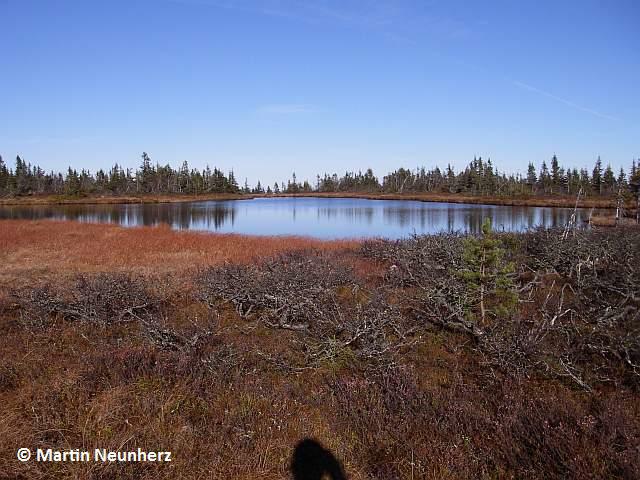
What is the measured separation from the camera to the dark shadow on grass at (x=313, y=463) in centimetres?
395

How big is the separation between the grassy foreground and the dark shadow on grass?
0.30ft

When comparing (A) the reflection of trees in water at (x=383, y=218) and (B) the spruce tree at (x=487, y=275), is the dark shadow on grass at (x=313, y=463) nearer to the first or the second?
(B) the spruce tree at (x=487, y=275)

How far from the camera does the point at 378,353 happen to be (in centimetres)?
609

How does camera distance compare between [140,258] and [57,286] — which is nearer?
[57,286]

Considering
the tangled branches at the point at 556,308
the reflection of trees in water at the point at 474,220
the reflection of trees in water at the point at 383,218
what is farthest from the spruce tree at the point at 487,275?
the reflection of trees in water at the point at 383,218

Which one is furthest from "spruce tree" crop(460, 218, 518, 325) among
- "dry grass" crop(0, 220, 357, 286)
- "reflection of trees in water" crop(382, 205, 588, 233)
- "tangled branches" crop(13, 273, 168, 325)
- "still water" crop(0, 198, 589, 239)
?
"reflection of trees in water" crop(382, 205, 588, 233)

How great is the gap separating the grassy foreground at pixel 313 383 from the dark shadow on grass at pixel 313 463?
0.30 feet

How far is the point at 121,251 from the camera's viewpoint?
20.4 m

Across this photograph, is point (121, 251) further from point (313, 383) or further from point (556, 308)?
point (556, 308)

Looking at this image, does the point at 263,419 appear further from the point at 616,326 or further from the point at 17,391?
the point at 616,326

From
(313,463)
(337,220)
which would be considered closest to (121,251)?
(313,463)

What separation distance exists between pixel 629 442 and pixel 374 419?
2448mm

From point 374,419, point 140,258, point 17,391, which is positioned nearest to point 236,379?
point 374,419

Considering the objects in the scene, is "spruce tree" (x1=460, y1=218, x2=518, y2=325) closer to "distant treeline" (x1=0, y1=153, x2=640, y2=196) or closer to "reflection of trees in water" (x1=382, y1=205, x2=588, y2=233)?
"reflection of trees in water" (x1=382, y1=205, x2=588, y2=233)
